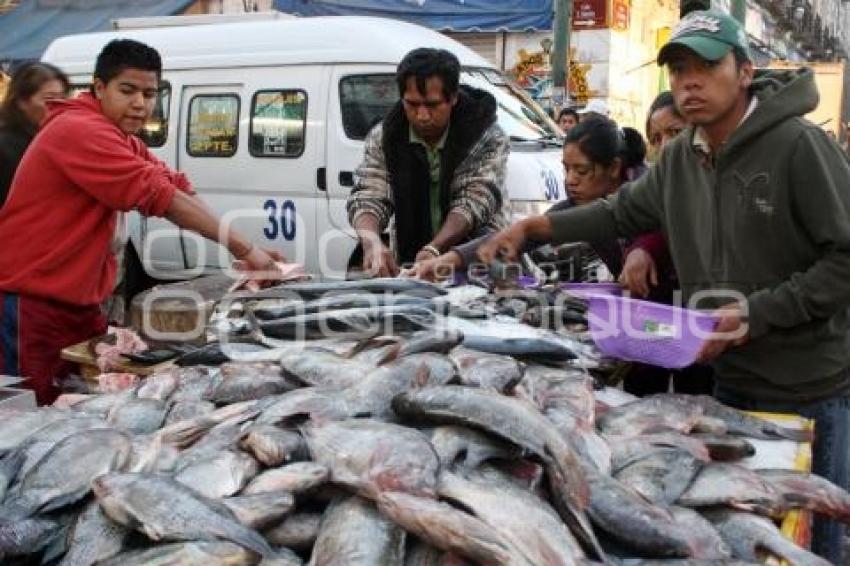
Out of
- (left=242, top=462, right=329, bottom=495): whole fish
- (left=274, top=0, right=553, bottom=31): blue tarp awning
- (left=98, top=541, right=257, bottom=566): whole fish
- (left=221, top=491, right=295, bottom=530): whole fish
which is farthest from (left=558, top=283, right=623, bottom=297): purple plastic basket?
(left=274, top=0, right=553, bottom=31): blue tarp awning

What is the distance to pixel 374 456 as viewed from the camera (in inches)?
81.4

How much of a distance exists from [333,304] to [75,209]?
1534 millimetres

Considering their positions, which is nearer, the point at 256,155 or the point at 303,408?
the point at 303,408

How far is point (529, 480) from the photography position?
85.3 inches

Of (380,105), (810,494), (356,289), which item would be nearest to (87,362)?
(356,289)

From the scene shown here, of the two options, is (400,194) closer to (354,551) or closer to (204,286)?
(204,286)

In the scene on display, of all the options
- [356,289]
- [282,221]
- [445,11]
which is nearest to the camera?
[356,289]

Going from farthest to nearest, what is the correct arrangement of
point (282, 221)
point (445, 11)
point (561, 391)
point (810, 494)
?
point (445, 11) → point (282, 221) → point (561, 391) → point (810, 494)

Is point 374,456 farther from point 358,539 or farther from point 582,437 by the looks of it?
point 582,437

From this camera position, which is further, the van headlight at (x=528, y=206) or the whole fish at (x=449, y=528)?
the van headlight at (x=528, y=206)

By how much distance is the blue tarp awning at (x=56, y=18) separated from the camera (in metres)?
17.8

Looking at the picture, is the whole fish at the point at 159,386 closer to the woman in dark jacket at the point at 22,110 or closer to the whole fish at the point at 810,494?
the whole fish at the point at 810,494

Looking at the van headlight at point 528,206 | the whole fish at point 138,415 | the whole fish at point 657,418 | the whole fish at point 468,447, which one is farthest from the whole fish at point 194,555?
the van headlight at point 528,206

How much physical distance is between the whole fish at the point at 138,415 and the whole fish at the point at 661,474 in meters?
1.31
